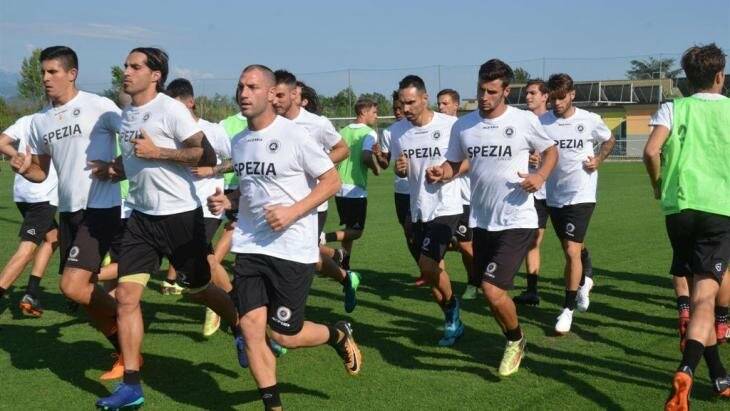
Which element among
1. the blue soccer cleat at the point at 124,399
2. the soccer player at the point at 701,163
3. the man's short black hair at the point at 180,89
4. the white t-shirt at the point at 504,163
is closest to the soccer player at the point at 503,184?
the white t-shirt at the point at 504,163

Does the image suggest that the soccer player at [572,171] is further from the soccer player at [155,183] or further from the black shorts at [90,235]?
the black shorts at [90,235]

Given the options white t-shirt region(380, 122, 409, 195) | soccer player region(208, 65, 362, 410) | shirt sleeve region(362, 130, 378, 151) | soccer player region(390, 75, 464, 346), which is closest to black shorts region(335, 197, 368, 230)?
shirt sleeve region(362, 130, 378, 151)

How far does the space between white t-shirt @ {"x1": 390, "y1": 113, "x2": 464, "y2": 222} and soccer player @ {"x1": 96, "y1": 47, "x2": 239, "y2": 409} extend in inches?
92.5

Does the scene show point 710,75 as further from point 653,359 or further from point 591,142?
point 591,142

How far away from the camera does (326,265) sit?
28.5 feet

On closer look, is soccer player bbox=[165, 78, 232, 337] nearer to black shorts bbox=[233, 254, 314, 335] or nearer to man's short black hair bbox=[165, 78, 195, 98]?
man's short black hair bbox=[165, 78, 195, 98]

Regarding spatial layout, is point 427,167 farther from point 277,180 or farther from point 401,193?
point 277,180

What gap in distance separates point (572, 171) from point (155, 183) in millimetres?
4398

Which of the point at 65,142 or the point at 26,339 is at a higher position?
the point at 65,142

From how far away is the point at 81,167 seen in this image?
6551mm

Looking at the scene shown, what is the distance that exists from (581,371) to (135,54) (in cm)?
408

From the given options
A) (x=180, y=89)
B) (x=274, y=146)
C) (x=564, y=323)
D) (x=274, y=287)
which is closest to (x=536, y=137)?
(x=564, y=323)

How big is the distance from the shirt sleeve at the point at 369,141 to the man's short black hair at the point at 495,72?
387cm

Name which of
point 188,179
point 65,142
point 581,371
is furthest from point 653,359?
point 65,142
